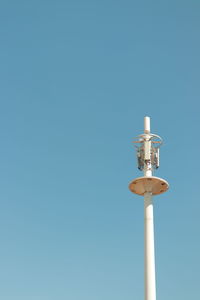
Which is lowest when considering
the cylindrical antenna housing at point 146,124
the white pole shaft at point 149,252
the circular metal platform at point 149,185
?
the white pole shaft at point 149,252

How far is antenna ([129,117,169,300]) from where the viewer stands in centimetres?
4100

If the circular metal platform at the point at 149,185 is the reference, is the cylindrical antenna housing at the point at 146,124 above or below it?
above

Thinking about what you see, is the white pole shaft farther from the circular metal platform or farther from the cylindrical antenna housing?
the cylindrical antenna housing

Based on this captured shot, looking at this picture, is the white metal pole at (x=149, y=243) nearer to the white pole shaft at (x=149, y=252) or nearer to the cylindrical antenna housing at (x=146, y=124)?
the white pole shaft at (x=149, y=252)

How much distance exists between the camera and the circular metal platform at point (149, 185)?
4425 cm

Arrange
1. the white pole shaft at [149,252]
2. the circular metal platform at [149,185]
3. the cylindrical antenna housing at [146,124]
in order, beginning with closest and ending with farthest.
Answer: the white pole shaft at [149,252]
the circular metal platform at [149,185]
the cylindrical antenna housing at [146,124]

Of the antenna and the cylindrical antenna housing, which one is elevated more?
the cylindrical antenna housing

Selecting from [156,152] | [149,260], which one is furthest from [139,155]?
[149,260]

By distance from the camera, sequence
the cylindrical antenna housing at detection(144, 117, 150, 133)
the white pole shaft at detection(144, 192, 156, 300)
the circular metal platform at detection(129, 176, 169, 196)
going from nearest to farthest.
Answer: the white pole shaft at detection(144, 192, 156, 300) < the circular metal platform at detection(129, 176, 169, 196) < the cylindrical antenna housing at detection(144, 117, 150, 133)

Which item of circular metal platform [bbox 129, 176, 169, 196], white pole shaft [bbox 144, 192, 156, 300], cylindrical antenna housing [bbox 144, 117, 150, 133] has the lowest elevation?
white pole shaft [bbox 144, 192, 156, 300]

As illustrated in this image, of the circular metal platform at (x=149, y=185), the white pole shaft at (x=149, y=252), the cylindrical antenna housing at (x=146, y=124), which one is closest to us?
the white pole shaft at (x=149, y=252)

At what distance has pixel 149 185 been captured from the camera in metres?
44.6

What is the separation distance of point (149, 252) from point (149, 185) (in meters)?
6.00

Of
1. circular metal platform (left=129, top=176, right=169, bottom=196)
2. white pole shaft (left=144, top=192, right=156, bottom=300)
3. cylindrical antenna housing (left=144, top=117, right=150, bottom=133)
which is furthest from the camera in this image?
cylindrical antenna housing (left=144, top=117, right=150, bottom=133)
